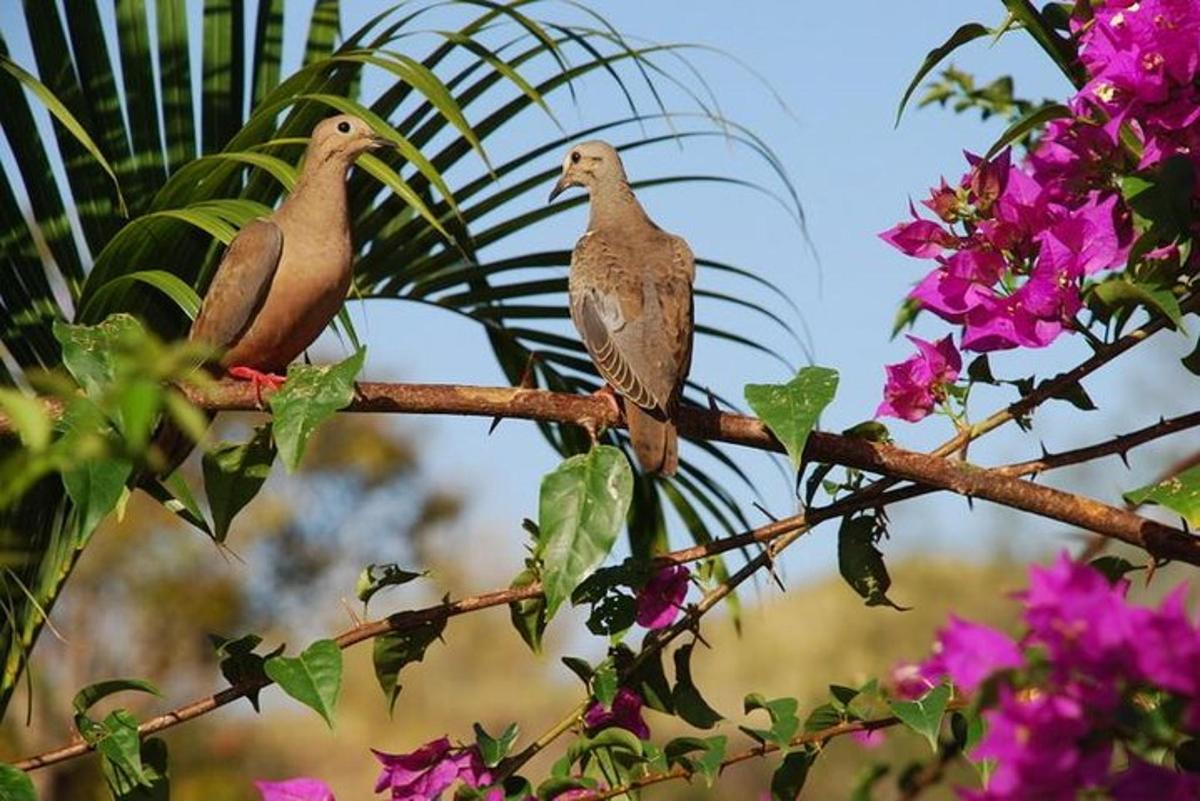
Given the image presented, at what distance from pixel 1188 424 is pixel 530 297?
1674mm

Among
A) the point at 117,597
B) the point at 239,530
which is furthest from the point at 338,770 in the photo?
the point at 117,597

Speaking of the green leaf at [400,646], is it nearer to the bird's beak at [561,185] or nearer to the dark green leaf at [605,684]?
the dark green leaf at [605,684]

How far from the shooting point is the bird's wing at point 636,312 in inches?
100

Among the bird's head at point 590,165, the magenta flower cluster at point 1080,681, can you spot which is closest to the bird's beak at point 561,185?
the bird's head at point 590,165

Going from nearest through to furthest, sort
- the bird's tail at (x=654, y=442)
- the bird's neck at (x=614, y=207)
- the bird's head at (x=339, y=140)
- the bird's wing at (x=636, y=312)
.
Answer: the bird's tail at (x=654, y=442)
the bird's wing at (x=636, y=312)
the bird's head at (x=339, y=140)
the bird's neck at (x=614, y=207)

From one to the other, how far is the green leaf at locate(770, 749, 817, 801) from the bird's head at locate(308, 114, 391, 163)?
153 cm

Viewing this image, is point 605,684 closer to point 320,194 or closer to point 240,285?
point 240,285

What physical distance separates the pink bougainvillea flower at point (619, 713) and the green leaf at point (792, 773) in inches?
6.2

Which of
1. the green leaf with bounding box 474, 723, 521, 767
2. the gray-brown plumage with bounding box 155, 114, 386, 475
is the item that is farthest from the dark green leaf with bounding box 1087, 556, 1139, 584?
the gray-brown plumage with bounding box 155, 114, 386, 475

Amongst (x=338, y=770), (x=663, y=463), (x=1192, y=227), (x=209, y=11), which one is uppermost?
(x=338, y=770)

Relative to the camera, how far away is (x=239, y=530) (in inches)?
821

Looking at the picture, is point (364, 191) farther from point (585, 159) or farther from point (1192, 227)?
point (1192, 227)

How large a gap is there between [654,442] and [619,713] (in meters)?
0.68

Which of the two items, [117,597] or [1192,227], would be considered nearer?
[1192,227]
